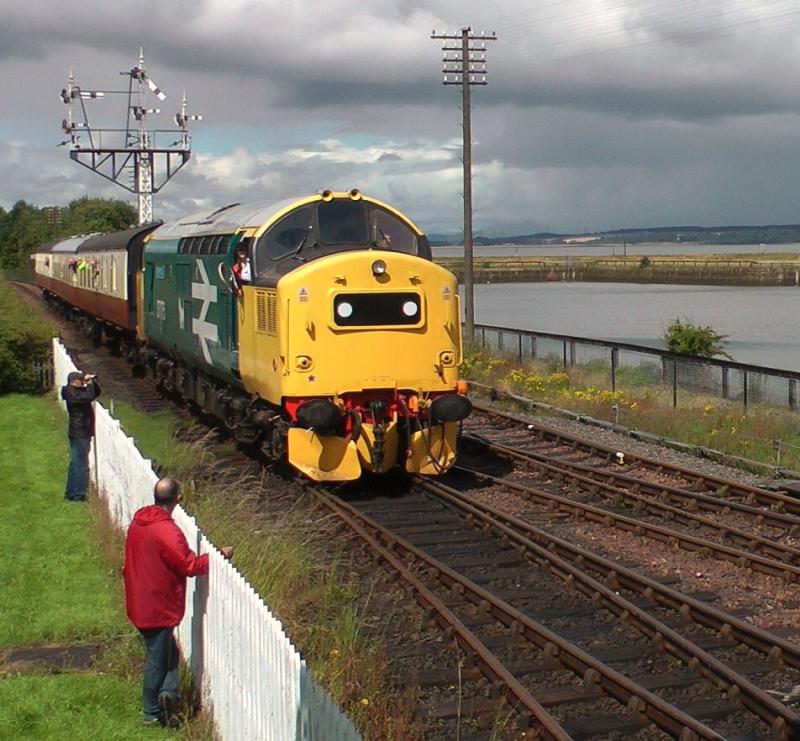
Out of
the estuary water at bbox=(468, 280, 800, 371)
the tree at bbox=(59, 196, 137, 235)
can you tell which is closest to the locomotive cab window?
the estuary water at bbox=(468, 280, 800, 371)

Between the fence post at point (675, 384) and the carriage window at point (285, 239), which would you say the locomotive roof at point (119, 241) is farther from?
the carriage window at point (285, 239)

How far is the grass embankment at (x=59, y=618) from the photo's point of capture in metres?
7.09

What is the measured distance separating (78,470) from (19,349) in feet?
36.5

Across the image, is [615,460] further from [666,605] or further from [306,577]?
[306,577]

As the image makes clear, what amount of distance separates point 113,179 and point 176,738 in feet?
123

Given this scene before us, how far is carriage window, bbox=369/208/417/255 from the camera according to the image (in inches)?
551

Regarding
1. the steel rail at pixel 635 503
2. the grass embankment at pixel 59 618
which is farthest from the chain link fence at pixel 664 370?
the grass embankment at pixel 59 618

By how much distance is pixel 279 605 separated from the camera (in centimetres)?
890

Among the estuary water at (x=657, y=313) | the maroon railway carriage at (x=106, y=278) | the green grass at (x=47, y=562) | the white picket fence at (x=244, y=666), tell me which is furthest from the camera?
the estuary water at (x=657, y=313)

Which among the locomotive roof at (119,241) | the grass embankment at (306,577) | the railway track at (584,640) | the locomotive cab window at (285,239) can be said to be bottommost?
the railway track at (584,640)

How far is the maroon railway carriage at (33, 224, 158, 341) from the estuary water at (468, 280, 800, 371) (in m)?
20.2

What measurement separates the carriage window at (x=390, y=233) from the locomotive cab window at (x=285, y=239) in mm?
784

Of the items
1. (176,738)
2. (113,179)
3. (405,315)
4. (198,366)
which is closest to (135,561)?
(176,738)

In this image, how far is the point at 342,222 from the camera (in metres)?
14.0
